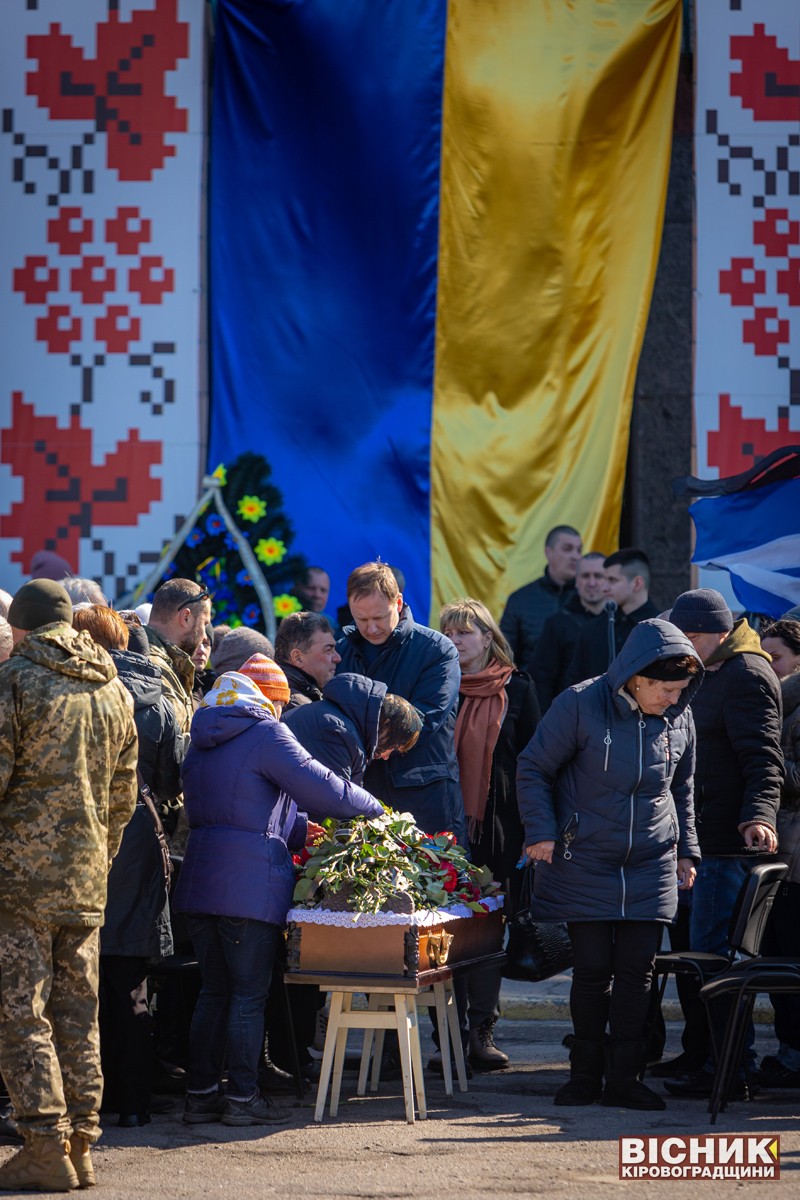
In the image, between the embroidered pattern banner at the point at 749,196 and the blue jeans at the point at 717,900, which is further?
the embroidered pattern banner at the point at 749,196

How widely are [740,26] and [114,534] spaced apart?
208 inches

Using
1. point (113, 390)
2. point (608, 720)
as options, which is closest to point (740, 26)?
point (113, 390)

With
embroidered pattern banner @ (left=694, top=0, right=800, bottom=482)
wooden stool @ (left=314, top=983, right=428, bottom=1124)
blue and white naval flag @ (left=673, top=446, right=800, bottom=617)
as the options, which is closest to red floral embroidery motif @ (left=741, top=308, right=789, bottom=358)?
embroidered pattern banner @ (left=694, top=0, right=800, bottom=482)

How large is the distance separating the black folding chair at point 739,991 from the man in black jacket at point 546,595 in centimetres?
427

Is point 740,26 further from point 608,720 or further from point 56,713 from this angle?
point 56,713

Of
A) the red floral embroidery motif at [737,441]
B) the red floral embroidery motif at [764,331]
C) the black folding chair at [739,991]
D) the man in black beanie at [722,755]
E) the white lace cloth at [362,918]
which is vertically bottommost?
the black folding chair at [739,991]

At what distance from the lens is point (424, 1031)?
782 cm

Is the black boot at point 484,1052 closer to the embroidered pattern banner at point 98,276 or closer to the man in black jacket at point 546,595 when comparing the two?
the man in black jacket at point 546,595

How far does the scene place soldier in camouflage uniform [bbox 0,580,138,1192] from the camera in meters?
→ 4.94

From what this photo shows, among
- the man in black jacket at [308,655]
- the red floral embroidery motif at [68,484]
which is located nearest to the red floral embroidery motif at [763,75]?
the red floral embroidery motif at [68,484]

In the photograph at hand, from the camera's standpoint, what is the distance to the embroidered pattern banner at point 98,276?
1132cm

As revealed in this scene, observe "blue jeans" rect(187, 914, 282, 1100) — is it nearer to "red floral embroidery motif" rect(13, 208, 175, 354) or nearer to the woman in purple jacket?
the woman in purple jacket

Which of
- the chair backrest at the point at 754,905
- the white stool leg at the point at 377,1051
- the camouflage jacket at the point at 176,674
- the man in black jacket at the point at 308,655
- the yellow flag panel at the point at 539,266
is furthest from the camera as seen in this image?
the yellow flag panel at the point at 539,266

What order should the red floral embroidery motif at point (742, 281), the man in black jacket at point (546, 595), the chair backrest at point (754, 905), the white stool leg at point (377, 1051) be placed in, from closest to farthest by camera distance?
the chair backrest at point (754, 905) → the white stool leg at point (377, 1051) → the man in black jacket at point (546, 595) → the red floral embroidery motif at point (742, 281)
